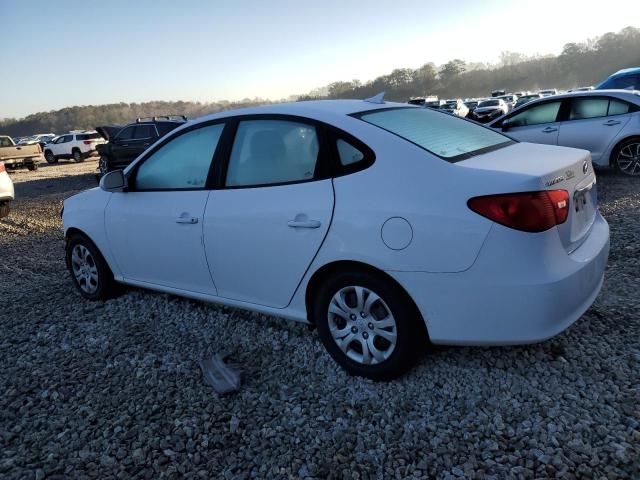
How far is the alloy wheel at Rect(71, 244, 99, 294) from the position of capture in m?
4.64

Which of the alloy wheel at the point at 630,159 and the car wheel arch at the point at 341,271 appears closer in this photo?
the car wheel arch at the point at 341,271

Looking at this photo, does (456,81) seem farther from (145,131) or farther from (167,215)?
(167,215)

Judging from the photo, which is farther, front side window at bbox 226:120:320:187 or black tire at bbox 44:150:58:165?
black tire at bbox 44:150:58:165

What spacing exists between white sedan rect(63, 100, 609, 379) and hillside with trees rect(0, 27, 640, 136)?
92.9 m

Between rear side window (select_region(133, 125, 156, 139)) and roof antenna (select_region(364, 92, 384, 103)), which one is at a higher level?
roof antenna (select_region(364, 92, 384, 103))

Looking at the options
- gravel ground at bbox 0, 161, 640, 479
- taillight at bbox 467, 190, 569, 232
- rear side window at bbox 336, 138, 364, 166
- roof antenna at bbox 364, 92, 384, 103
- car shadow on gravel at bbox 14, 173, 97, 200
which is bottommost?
car shadow on gravel at bbox 14, 173, 97, 200

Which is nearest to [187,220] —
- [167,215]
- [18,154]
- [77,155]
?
[167,215]

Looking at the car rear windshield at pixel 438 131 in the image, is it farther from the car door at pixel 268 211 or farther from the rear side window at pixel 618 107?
the rear side window at pixel 618 107

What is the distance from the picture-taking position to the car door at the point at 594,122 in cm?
819

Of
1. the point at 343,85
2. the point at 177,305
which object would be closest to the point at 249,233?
the point at 177,305

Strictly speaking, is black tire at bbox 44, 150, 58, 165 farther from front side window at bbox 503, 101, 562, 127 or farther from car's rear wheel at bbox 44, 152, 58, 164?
front side window at bbox 503, 101, 562, 127

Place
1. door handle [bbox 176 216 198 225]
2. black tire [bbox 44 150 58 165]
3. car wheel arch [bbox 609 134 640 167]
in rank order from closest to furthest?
door handle [bbox 176 216 198 225]
car wheel arch [bbox 609 134 640 167]
black tire [bbox 44 150 58 165]

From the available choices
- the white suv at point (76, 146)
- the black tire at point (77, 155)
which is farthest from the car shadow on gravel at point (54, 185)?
the black tire at point (77, 155)

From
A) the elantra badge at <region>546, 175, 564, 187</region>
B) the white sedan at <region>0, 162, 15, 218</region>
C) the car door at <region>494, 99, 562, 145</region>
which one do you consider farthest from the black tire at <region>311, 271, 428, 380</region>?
the white sedan at <region>0, 162, 15, 218</region>
